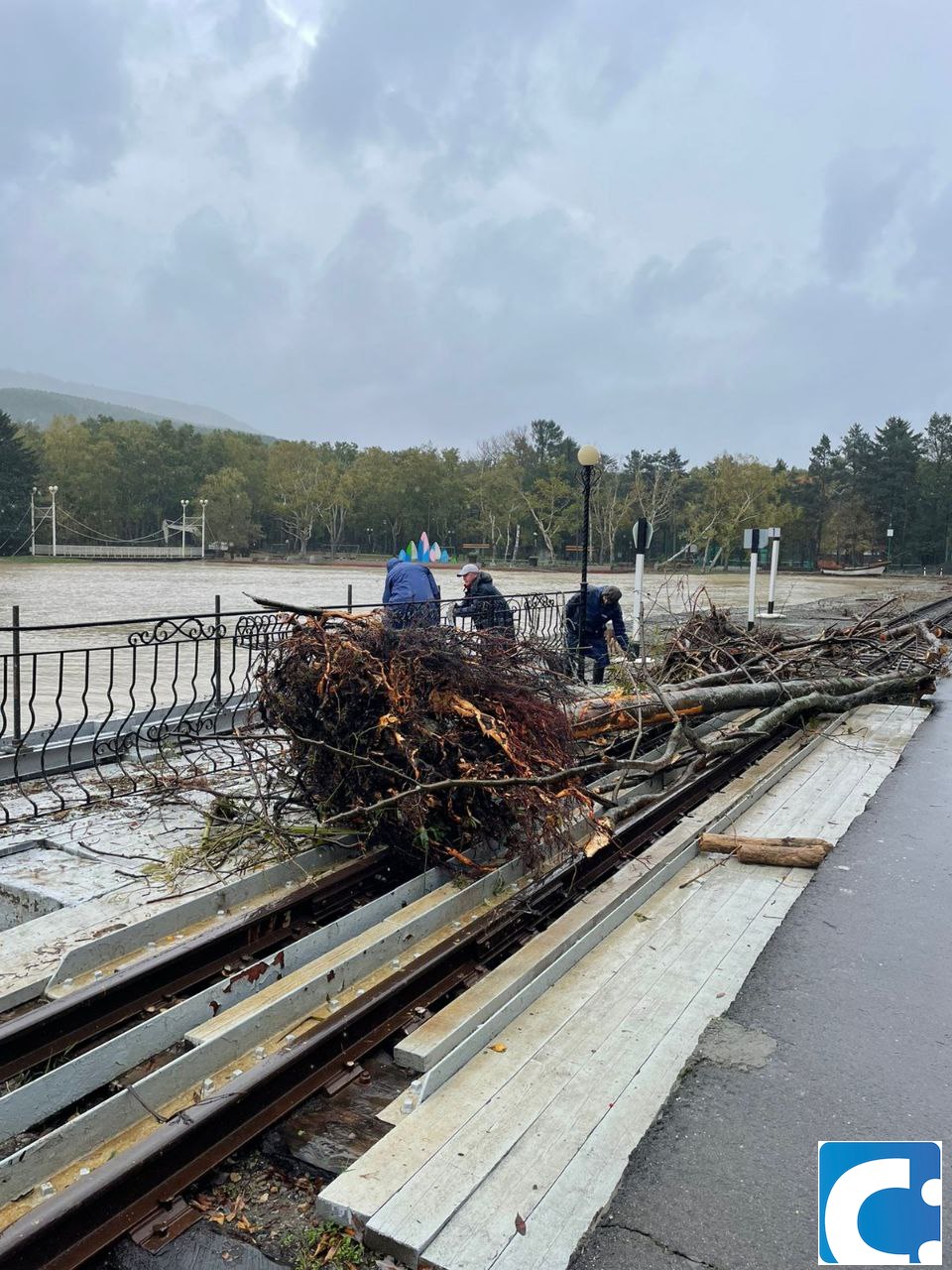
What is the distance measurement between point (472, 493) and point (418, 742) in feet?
298

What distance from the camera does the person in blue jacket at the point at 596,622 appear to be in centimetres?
1231

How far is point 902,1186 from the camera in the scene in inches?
111

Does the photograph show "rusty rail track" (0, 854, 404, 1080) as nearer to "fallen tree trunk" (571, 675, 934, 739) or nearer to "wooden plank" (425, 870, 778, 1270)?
"wooden plank" (425, 870, 778, 1270)

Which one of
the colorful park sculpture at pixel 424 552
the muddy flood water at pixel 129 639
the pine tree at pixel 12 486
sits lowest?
the muddy flood water at pixel 129 639

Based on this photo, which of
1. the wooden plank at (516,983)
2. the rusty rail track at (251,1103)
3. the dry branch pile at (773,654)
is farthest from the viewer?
the dry branch pile at (773,654)

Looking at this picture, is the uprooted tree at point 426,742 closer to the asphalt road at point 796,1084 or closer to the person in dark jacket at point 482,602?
the asphalt road at point 796,1084

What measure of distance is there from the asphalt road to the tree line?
75440 millimetres

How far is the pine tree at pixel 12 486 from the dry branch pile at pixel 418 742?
277ft

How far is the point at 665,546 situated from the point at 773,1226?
96.3 meters

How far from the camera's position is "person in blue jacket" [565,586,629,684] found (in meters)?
12.3

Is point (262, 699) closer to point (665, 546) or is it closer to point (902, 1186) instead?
point (902, 1186)

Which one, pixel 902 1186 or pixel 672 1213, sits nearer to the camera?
pixel 672 1213

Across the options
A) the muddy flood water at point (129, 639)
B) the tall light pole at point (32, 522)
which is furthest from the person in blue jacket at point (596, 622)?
the tall light pole at point (32, 522)

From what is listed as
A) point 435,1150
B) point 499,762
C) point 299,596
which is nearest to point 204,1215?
point 435,1150
